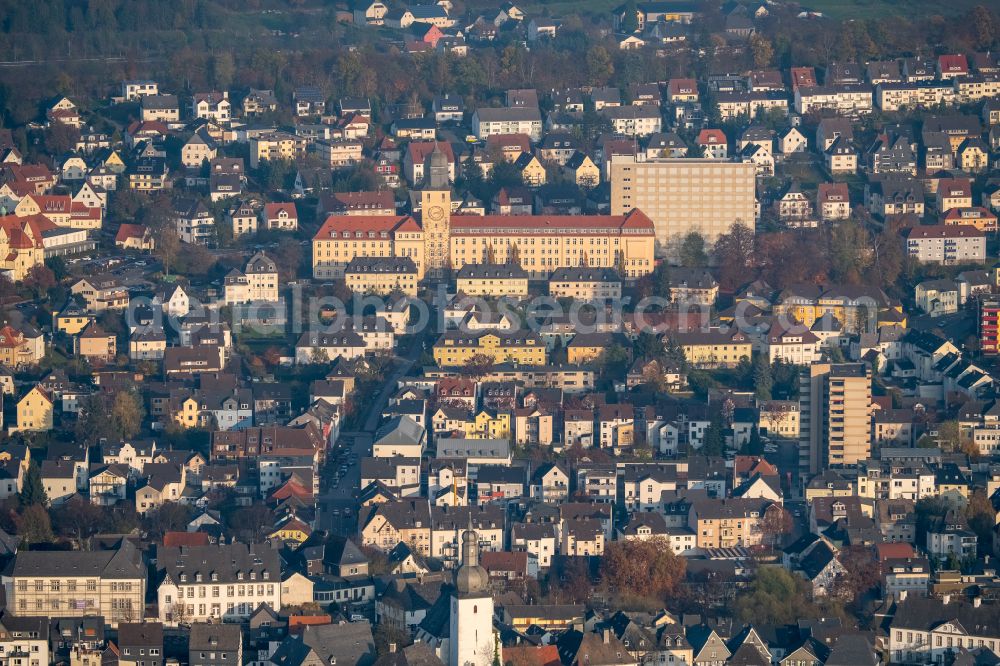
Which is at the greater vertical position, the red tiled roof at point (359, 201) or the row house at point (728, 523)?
the red tiled roof at point (359, 201)

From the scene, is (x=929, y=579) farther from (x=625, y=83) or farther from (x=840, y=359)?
(x=625, y=83)

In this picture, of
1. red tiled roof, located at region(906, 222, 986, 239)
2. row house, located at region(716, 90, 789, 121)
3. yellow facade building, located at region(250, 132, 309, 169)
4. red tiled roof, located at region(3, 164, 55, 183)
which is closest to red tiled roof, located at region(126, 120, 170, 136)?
yellow facade building, located at region(250, 132, 309, 169)

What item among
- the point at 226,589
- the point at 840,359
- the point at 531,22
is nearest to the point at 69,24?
the point at 531,22

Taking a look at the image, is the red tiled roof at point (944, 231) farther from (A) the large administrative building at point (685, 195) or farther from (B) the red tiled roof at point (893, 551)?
(B) the red tiled roof at point (893, 551)

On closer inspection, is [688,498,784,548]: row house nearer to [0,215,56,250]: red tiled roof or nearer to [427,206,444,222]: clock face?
[427,206,444,222]: clock face

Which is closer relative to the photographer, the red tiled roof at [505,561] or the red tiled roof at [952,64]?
the red tiled roof at [505,561]

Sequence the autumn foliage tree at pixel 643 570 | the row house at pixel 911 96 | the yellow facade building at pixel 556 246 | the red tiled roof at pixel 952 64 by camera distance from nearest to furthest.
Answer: the autumn foliage tree at pixel 643 570 → the yellow facade building at pixel 556 246 → the row house at pixel 911 96 → the red tiled roof at pixel 952 64

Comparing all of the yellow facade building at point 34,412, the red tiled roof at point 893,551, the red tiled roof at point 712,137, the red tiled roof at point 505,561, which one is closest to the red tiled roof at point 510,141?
the red tiled roof at point 712,137

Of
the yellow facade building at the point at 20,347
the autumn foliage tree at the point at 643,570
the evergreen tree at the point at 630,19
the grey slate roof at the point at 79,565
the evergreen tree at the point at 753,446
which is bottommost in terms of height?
the autumn foliage tree at the point at 643,570
